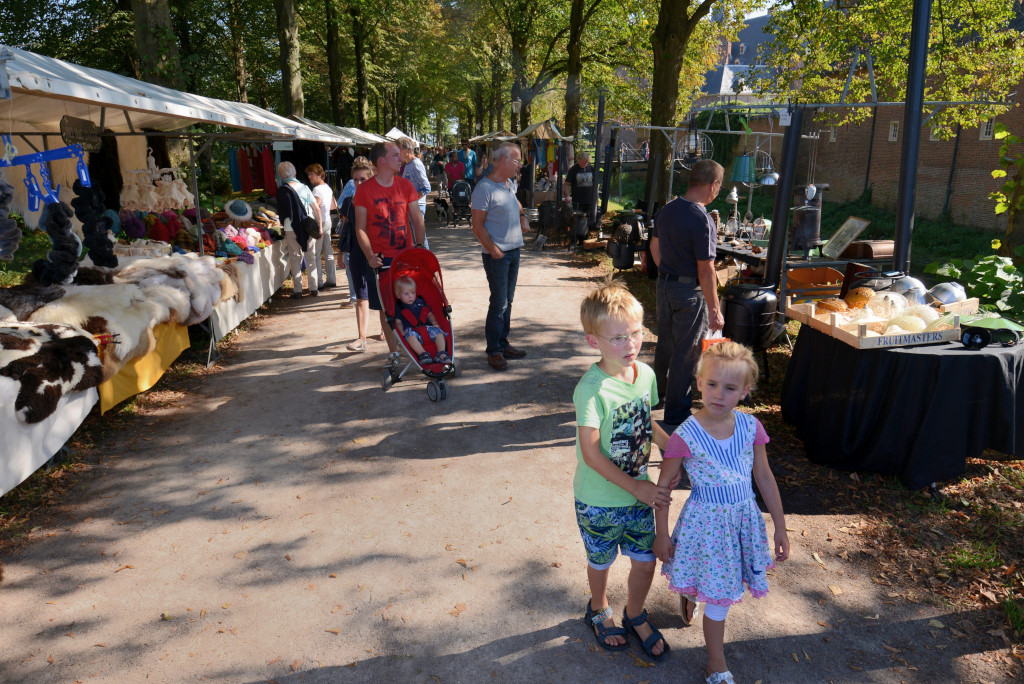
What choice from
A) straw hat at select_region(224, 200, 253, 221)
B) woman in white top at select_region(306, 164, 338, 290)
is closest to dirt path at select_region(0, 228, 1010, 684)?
straw hat at select_region(224, 200, 253, 221)

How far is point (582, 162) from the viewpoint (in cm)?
1631

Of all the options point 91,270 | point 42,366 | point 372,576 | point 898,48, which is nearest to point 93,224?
point 91,270

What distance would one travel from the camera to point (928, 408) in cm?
424

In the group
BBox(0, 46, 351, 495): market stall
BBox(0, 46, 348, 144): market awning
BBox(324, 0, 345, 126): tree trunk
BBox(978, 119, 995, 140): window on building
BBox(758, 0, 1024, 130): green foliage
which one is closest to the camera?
BBox(0, 46, 351, 495): market stall

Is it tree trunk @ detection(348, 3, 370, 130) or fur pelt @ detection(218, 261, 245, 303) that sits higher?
tree trunk @ detection(348, 3, 370, 130)

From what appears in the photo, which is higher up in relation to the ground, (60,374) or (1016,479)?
(60,374)

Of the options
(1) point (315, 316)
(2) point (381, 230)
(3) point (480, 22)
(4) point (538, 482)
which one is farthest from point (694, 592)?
(3) point (480, 22)

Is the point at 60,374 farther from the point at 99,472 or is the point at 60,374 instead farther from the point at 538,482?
the point at 538,482

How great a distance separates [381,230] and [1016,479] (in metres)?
5.51

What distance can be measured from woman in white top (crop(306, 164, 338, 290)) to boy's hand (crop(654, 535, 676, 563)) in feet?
28.1

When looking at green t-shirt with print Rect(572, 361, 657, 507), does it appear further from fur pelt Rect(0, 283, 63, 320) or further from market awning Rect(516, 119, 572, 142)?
market awning Rect(516, 119, 572, 142)

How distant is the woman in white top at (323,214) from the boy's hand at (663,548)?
8.57m

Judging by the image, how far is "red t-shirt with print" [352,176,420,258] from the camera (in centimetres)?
652

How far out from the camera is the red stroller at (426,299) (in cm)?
617
